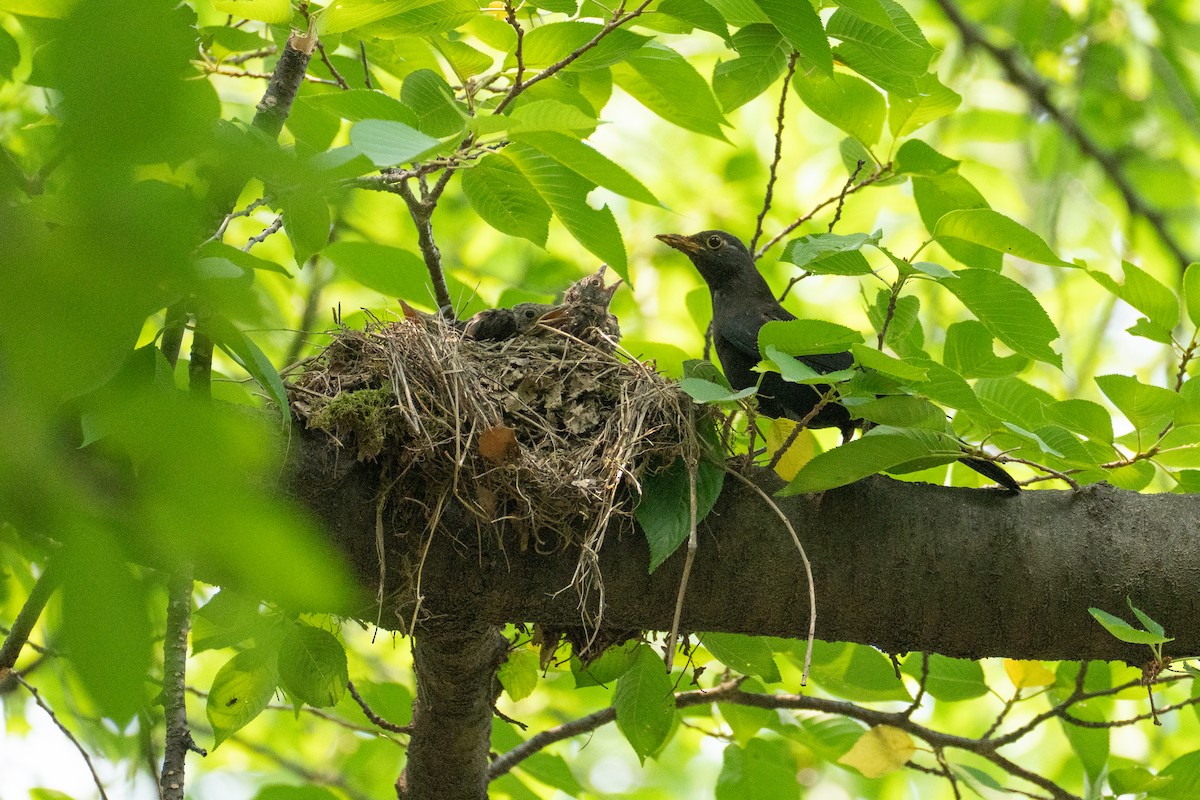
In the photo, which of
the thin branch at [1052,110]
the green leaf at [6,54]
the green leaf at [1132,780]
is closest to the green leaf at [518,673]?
the green leaf at [1132,780]

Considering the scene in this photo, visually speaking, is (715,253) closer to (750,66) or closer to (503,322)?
(503,322)

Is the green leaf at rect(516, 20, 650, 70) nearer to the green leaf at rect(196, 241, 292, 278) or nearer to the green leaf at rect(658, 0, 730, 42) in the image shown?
the green leaf at rect(658, 0, 730, 42)

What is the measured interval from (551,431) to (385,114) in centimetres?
103

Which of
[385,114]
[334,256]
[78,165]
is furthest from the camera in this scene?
[334,256]

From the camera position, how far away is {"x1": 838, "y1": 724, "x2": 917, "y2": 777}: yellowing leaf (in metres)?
3.26

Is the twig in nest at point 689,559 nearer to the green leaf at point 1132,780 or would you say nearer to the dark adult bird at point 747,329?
the dark adult bird at point 747,329

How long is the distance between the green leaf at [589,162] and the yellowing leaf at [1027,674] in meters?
2.14

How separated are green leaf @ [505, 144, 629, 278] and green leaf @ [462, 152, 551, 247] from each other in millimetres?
129

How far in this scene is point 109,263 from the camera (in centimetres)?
57

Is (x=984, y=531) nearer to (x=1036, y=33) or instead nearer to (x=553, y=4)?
(x=553, y=4)

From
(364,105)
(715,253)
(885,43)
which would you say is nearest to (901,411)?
(885,43)

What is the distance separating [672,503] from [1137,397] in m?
1.15

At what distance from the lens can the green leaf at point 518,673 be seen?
10.2 feet

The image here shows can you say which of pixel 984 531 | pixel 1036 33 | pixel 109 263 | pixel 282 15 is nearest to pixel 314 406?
pixel 282 15
